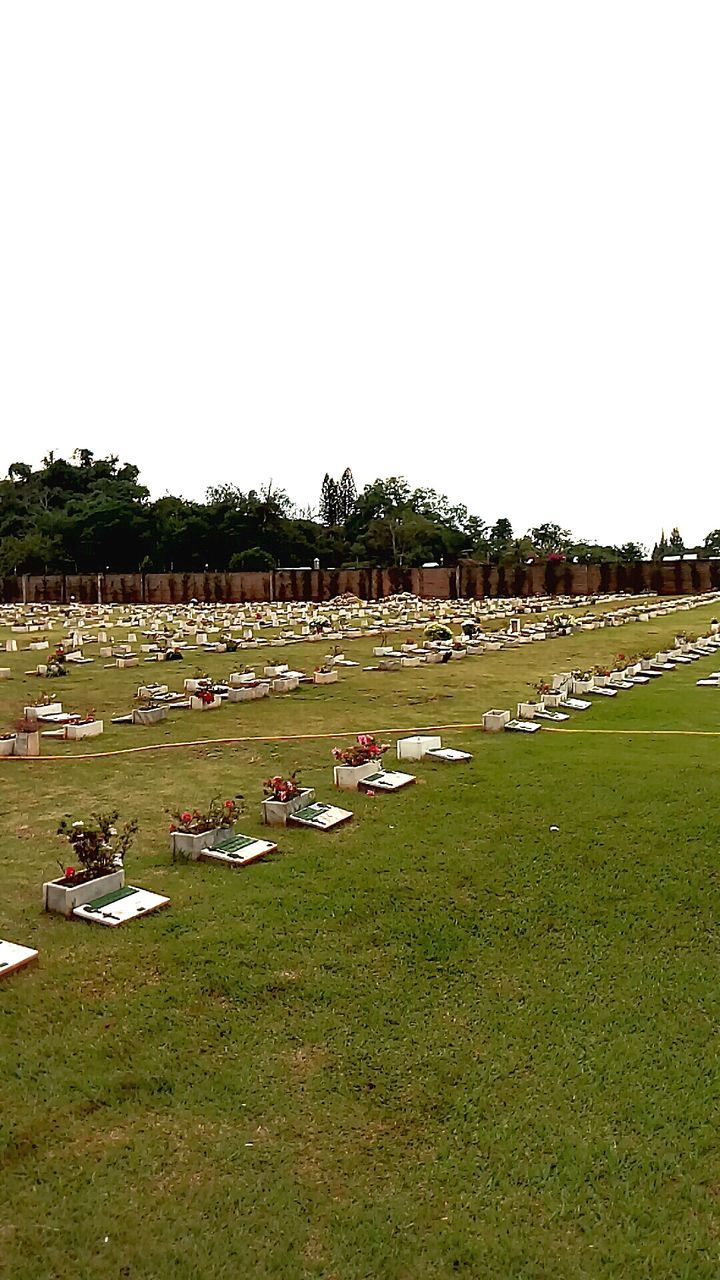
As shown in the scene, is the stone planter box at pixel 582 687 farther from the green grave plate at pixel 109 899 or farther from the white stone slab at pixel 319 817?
the green grave plate at pixel 109 899

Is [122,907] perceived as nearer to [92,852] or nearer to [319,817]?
[92,852]

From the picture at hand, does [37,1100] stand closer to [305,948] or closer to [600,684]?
[305,948]

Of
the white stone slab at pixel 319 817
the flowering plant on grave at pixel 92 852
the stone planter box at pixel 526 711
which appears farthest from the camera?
the stone planter box at pixel 526 711

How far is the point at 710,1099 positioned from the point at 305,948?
2410mm

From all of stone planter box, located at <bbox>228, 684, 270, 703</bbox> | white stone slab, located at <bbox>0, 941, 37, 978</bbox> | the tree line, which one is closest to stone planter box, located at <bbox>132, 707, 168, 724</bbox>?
stone planter box, located at <bbox>228, 684, 270, 703</bbox>

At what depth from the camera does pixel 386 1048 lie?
4.31m

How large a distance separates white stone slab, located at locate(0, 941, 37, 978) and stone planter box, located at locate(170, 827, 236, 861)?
1.74 metres

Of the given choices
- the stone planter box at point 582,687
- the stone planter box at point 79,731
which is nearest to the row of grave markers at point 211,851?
the stone planter box at point 79,731

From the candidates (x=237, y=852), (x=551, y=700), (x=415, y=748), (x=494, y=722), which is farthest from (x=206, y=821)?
(x=551, y=700)

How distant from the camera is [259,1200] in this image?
331 cm

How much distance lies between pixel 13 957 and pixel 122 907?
2.84 ft

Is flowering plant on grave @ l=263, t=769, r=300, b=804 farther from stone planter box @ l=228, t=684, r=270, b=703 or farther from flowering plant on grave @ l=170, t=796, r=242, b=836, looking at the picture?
stone planter box @ l=228, t=684, r=270, b=703

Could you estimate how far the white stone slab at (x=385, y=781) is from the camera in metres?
8.45

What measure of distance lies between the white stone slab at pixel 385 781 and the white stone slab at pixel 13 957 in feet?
13.3
